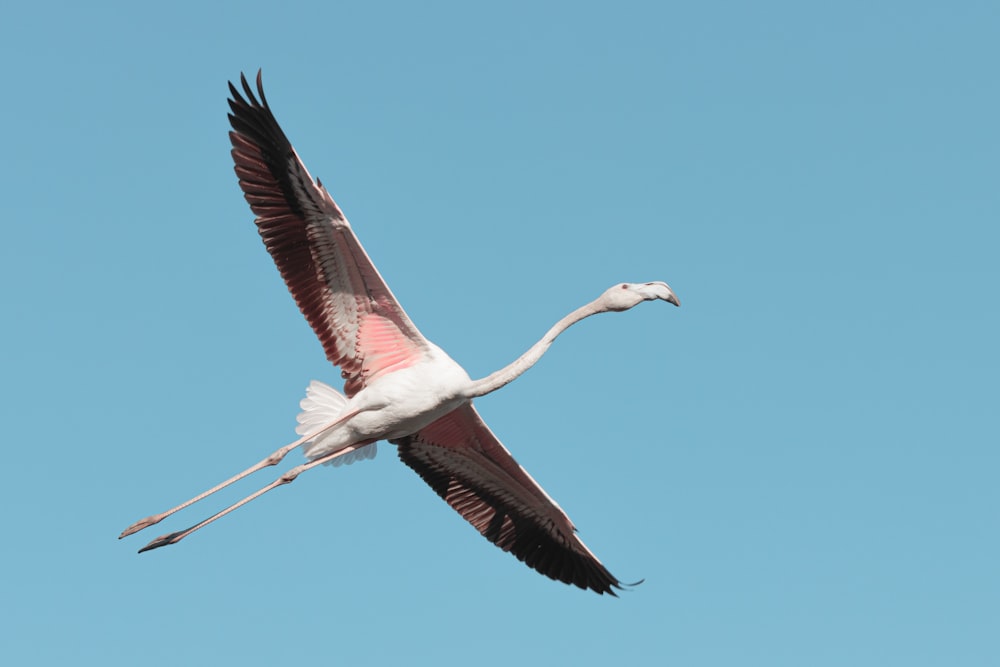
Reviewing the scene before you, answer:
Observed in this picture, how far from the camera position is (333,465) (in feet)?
70.1

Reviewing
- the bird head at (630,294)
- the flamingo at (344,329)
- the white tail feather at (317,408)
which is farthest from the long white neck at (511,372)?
the white tail feather at (317,408)

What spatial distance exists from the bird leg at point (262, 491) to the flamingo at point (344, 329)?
0.05ft

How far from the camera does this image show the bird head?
20.2 meters

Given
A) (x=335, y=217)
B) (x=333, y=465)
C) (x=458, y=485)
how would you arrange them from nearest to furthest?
1. (x=335, y=217)
2. (x=333, y=465)
3. (x=458, y=485)

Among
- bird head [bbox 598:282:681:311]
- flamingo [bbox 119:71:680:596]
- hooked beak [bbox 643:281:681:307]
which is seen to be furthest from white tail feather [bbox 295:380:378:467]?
hooked beak [bbox 643:281:681:307]

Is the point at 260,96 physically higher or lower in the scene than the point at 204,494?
higher

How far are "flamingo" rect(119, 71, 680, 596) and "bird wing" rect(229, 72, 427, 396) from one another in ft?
0.05

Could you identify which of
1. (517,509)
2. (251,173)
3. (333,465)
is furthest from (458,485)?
(251,173)

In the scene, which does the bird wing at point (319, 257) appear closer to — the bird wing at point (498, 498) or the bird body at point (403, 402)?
the bird body at point (403, 402)

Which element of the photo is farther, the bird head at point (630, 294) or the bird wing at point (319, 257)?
the bird head at point (630, 294)

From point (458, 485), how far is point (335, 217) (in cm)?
540

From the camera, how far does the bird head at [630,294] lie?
20156 mm

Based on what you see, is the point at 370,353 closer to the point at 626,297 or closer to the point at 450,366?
the point at 450,366

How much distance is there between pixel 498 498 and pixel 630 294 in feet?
15.0
